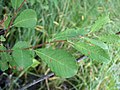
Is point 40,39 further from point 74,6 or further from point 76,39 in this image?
point 76,39

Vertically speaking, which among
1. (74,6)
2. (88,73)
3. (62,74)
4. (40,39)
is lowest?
(88,73)

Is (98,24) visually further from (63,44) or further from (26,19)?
(63,44)

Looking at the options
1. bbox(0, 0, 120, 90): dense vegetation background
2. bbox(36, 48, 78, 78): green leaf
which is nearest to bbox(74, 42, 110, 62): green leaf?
bbox(36, 48, 78, 78): green leaf

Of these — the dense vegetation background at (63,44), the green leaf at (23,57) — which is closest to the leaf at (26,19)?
the green leaf at (23,57)

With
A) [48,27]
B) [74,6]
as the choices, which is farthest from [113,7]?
[48,27]

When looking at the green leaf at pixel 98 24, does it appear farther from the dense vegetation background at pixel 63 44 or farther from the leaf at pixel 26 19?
the dense vegetation background at pixel 63 44

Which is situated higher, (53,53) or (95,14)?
(53,53)
